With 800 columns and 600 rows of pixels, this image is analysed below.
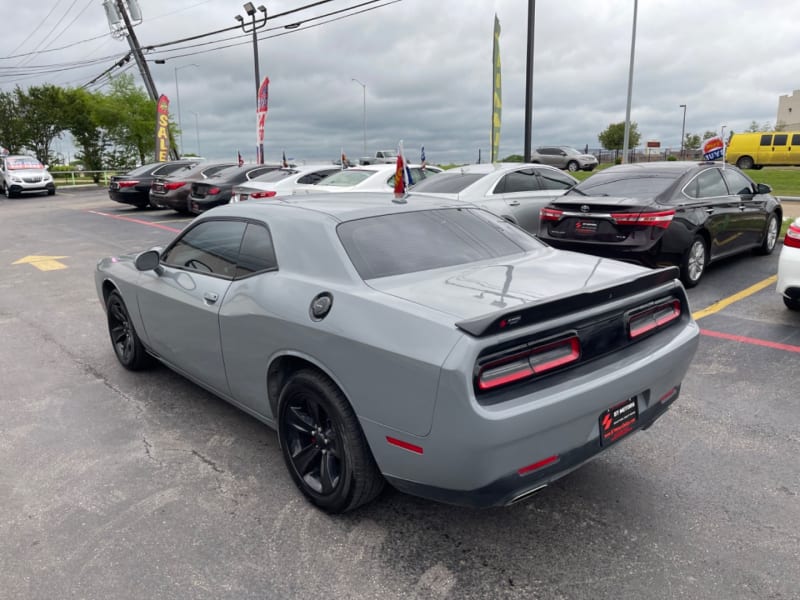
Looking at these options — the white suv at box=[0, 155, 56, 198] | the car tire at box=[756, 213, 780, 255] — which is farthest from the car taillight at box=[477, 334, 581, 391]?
the white suv at box=[0, 155, 56, 198]

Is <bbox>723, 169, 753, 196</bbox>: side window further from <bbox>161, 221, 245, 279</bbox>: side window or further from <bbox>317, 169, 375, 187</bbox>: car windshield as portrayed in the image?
<bbox>161, 221, 245, 279</bbox>: side window

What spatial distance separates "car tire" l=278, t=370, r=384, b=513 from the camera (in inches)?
108

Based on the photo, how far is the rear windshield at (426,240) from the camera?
3143 millimetres

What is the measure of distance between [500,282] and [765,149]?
34.8 metres

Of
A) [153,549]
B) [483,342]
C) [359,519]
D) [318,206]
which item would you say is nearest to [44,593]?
[153,549]

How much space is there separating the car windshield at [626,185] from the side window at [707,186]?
0.29 meters

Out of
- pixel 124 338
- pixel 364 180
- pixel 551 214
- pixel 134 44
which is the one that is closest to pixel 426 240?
pixel 124 338

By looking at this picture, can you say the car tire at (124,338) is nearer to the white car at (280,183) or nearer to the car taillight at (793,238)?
the car taillight at (793,238)

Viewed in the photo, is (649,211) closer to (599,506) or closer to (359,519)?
(599,506)

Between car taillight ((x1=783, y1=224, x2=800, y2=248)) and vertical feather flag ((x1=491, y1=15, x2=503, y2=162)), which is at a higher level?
vertical feather flag ((x1=491, y1=15, x2=503, y2=162))

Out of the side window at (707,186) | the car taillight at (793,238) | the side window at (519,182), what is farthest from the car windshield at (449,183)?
the car taillight at (793,238)

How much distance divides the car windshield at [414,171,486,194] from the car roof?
17.4 feet

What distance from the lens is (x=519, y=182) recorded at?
9641 millimetres

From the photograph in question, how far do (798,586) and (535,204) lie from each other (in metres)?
7.70
